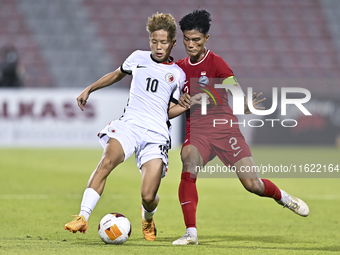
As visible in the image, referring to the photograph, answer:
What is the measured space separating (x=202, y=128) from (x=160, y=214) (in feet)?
6.56

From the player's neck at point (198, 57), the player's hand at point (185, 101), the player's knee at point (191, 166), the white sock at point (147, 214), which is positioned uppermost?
the player's neck at point (198, 57)

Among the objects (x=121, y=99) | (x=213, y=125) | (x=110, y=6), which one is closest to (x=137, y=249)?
(x=213, y=125)

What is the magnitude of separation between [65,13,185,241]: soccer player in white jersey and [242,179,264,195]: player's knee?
31.1 inches

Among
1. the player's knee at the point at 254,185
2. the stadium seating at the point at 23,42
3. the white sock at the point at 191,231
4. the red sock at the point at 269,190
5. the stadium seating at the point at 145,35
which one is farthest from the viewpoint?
the stadium seating at the point at 145,35

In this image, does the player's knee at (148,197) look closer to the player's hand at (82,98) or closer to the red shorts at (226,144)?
the red shorts at (226,144)

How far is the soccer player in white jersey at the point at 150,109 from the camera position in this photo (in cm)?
478

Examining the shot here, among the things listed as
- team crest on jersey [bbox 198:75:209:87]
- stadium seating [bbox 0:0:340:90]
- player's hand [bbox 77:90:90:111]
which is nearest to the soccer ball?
player's hand [bbox 77:90:90:111]

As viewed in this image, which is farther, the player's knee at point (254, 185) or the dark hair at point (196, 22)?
the player's knee at point (254, 185)

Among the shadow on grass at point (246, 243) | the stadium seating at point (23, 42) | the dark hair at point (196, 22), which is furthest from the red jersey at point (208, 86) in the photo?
the stadium seating at point (23, 42)

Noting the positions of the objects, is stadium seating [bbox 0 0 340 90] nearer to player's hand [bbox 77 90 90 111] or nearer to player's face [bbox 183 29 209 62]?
player's hand [bbox 77 90 90 111]

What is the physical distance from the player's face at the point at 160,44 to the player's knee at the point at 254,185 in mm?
1366

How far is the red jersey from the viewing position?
4961 millimetres

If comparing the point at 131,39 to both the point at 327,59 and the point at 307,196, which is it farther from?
the point at 307,196

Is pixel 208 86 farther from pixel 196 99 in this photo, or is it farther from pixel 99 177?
pixel 99 177
